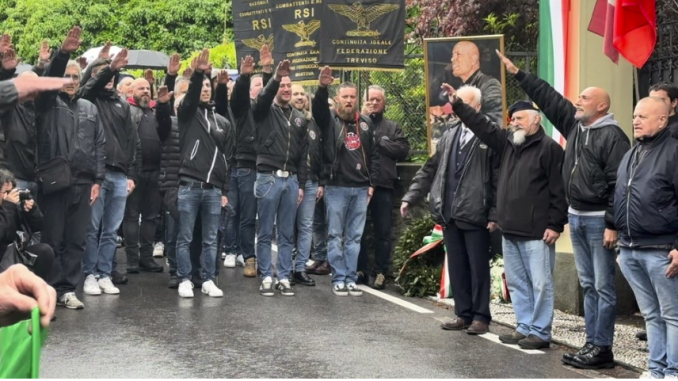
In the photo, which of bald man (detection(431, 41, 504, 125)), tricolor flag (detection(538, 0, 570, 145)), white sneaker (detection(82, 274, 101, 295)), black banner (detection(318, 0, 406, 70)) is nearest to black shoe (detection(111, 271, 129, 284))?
white sneaker (detection(82, 274, 101, 295))

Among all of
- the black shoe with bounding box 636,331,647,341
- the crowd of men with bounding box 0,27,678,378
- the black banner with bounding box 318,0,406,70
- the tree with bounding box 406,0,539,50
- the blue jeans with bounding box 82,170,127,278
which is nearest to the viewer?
the crowd of men with bounding box 0,27,678,378

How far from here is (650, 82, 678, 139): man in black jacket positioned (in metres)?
8.43

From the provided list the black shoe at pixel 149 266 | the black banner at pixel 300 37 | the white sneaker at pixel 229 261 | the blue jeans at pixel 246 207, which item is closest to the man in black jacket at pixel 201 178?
the blue jeans at pixel 246 207

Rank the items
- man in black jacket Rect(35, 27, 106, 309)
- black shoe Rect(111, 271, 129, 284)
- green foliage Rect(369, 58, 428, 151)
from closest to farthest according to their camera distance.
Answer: man in black jacket Rect(35, 27, 106, 309), black shoe Rect(111, 271, 129, 284), green foliage Rect(369, 58, 428, 151)

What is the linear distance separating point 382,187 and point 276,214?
1310 mm

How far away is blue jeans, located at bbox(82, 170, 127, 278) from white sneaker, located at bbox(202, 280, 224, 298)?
1072 millimetres

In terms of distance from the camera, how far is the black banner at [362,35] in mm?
13883

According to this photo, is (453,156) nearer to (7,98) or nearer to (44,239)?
(44,239)

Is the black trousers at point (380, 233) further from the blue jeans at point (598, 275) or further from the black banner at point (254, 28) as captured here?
the blue jeans at point (598, 275)

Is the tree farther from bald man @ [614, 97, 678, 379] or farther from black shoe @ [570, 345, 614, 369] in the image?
bald man @ [614, 97, 678, 379]

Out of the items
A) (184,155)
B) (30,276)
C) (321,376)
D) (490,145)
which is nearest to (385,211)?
(184,155)

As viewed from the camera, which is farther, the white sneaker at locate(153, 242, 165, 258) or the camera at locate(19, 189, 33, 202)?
the white sneaker at locate(153, 242, 165, 258)

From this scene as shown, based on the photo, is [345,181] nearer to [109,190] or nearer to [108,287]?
[109,190]

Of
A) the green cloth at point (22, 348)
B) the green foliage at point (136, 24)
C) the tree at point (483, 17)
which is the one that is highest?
the green foliage at point (136, 24)
